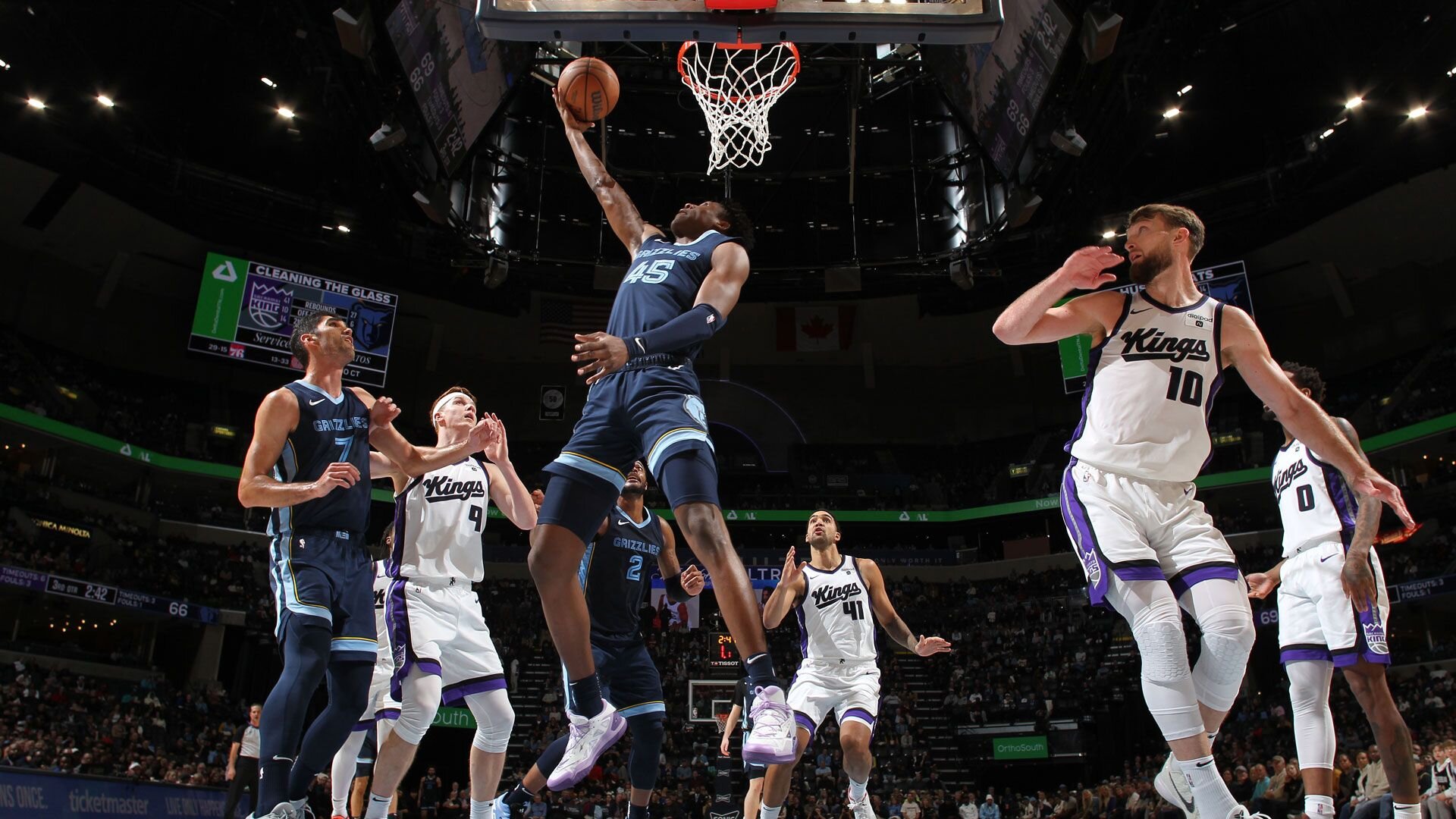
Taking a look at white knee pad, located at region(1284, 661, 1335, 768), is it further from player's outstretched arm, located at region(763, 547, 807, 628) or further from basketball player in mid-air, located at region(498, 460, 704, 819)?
basketball player in mid-air, located at region(498, 460, 704, 819)

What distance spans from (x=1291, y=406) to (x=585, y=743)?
3548mm

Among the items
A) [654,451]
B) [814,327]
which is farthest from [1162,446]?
[814,327]

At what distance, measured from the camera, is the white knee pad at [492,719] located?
6090 millimetres

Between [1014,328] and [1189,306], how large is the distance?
774 millimetres

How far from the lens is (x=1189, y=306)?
4484 mm

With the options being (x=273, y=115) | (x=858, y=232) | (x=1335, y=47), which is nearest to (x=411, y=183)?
(x=273, y=115)

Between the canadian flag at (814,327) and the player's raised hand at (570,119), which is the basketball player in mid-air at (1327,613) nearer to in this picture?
the player's raised hand at (570,119)

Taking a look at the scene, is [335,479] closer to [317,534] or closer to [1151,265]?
[317,534]

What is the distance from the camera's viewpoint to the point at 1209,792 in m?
3.63

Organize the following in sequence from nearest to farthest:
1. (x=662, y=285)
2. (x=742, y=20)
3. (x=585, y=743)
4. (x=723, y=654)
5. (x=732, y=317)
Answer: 1. (x=662, y=285)
2. (x=585, y=743)
3. (x=742, y=20)
4. (x=723, y=654)
5. (x=732, y=317)

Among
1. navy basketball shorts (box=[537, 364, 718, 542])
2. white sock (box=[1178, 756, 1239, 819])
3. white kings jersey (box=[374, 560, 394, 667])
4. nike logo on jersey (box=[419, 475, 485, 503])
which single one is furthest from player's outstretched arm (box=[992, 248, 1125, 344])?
white kings jersey (box=[374, 560, 394, 667])

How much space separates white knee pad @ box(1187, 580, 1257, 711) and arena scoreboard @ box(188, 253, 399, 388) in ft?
67.5

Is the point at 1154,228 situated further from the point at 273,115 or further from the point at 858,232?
the point at 273,115

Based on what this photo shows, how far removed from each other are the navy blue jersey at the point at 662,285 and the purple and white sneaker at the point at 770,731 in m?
1.54
